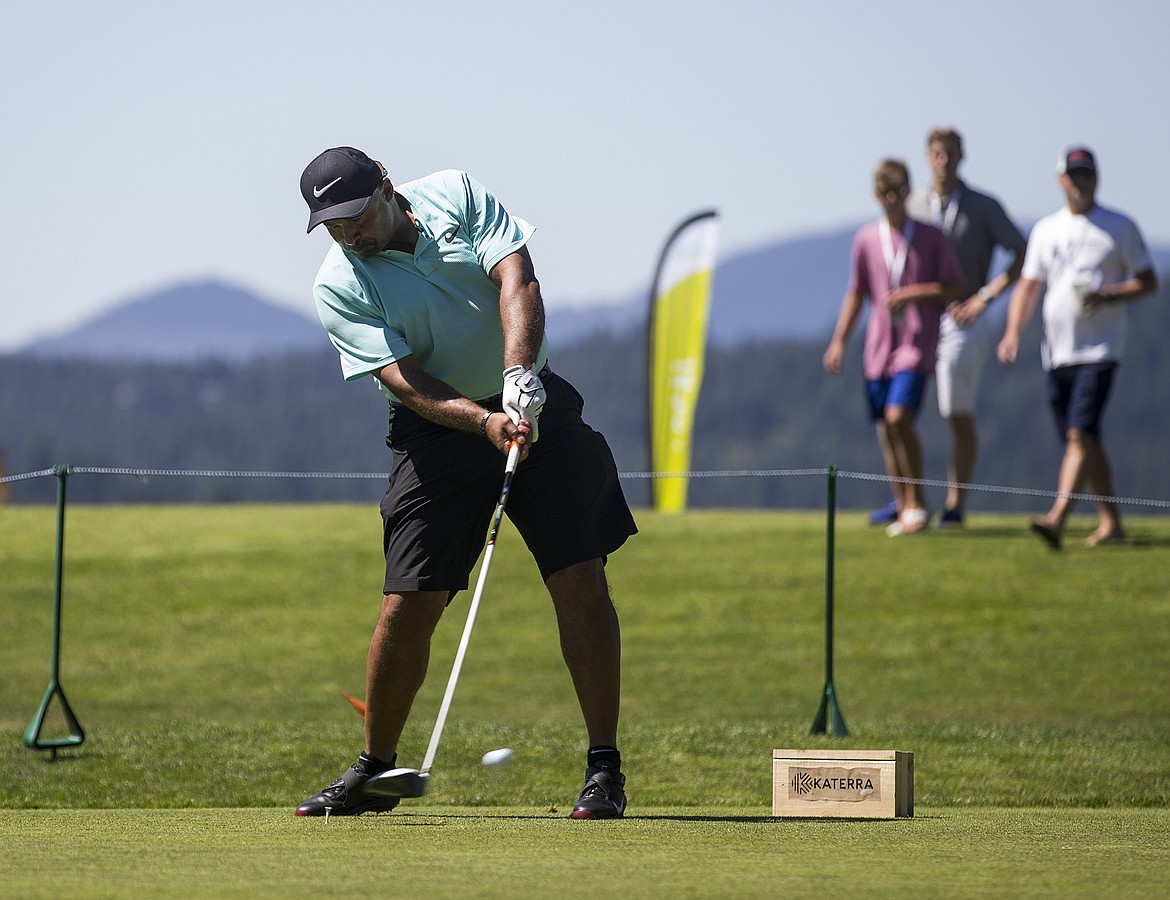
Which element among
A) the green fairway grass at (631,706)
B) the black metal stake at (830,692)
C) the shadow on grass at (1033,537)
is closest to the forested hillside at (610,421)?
the green fairway grass at (631,706)

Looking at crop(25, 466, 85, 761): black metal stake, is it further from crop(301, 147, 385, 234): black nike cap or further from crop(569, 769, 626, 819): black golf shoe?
crop(569, 769, 626, 819): black golf shoe

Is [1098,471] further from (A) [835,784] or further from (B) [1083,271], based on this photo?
(A) [835,784]

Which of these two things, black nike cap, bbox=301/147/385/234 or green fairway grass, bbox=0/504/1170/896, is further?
black nike cap, bbox=301/147/385/234

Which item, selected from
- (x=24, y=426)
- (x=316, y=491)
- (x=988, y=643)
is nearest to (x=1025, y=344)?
(x=316, y=491)

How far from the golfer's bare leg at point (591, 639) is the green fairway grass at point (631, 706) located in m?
0.31

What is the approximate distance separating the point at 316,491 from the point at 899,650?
12933 centimetres

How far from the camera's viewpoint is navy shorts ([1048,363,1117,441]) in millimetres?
9500

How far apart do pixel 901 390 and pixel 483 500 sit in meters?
5.89

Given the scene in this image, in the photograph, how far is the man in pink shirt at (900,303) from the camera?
10250mm

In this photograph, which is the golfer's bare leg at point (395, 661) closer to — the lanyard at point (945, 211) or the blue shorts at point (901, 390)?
the blue shorts at point (901, 390)

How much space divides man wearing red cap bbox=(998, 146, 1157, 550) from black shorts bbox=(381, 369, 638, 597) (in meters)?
5.25

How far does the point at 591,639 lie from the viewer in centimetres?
470

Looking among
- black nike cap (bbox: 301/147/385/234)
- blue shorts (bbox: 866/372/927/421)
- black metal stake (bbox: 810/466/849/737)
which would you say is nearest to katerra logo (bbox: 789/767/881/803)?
black nike cap (bbox: 301/147/385/234)

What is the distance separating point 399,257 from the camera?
4664 mm
